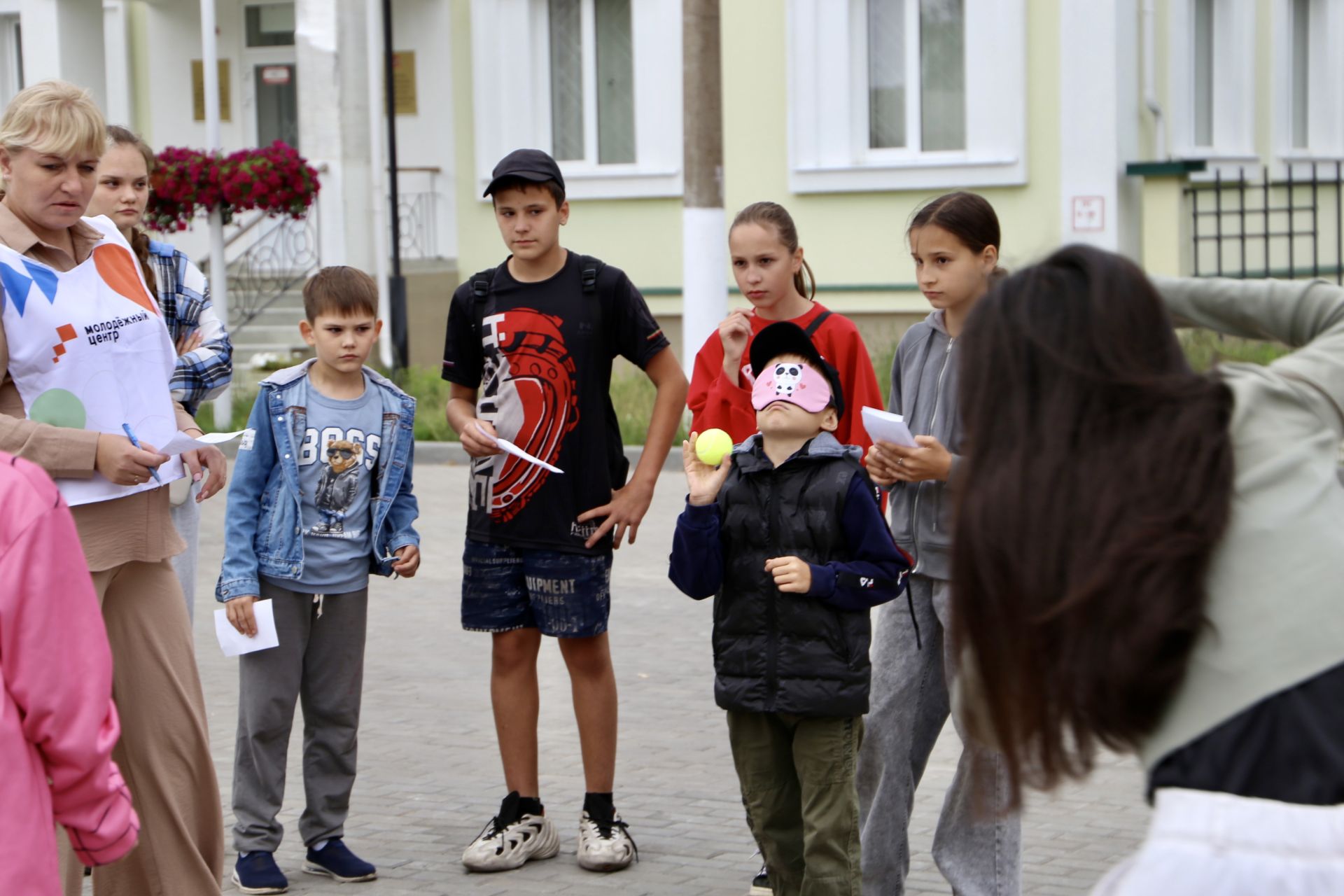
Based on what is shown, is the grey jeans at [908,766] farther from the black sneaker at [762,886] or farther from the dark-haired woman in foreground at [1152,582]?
the dark-haired woman in foreground at [1152,582]

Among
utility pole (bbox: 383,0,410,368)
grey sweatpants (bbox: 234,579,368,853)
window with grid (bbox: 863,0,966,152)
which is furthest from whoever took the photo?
utility pole (bbox: 383,0,410,368)

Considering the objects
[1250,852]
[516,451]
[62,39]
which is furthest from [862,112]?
[1250,852]

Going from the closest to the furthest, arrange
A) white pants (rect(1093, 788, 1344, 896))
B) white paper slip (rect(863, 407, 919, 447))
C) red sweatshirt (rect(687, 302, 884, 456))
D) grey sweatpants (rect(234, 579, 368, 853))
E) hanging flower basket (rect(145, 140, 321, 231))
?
white pants (rect(1093, 788, 1344, 896)), white paper slip (rect(863, 407, 919, 447)), red sweatshirt (rect(687, 302, 884, 456)), grey sweatpants (rect(234, 579, 368, 853)), hanging flower basket (rect(145, 140, 321, 231))

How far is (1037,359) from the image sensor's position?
191 centimetres

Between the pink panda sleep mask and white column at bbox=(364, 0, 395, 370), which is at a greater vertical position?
white column at bbox=(364, 0, 395, 370)

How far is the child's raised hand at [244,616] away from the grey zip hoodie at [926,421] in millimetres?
1871

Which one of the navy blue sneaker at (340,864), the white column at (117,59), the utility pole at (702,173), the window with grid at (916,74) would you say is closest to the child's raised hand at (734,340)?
the navy blue sneaker at (340,864)

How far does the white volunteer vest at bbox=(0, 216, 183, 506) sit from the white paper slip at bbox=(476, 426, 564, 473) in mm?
1081

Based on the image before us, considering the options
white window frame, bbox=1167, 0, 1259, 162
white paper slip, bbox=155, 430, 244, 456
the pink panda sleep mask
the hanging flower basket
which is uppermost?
white window frame, bbox=1167, 0, 1259, 162

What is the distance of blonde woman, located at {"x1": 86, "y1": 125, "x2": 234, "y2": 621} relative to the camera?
5098 mm

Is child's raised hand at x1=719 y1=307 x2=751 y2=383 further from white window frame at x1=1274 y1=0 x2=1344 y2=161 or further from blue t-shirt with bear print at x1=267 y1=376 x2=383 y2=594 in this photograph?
white window frame at x1=1274 y1=0 x2=1344 y2=161

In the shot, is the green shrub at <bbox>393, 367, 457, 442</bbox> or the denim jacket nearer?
the denim jacket

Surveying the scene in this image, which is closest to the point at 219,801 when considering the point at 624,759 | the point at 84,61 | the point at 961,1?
the point at 624,759

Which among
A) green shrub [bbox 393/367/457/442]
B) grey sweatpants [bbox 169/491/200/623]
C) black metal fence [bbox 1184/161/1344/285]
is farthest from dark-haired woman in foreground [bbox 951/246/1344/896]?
black metal fence [bbox 1184/161/1344/285]
